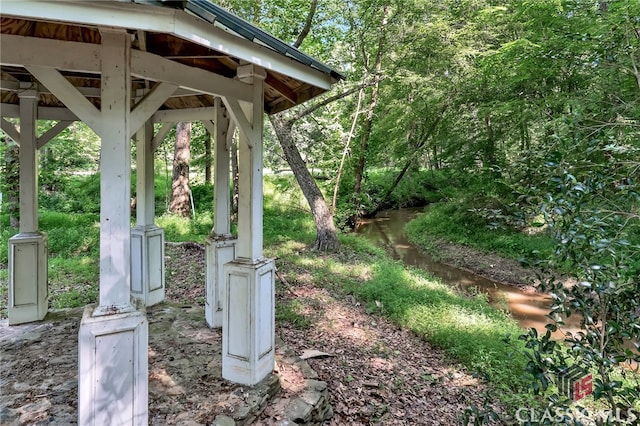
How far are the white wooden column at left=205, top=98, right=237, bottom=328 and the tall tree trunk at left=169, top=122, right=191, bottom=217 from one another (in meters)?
6.83

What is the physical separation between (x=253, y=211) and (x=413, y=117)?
29.7ft

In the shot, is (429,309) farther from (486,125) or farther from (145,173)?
(486,125)

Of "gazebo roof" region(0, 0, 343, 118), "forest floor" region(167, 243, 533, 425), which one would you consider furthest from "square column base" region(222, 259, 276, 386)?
"gazebo roof" region(0, 0, 343, 118)

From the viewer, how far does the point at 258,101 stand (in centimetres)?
293

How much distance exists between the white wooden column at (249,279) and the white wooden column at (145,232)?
1813mm

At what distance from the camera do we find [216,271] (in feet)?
12.5

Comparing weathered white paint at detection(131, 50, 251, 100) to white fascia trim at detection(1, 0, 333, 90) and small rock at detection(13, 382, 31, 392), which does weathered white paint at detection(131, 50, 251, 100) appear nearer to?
white fascia trim at detection(1, 0, 333, 90)

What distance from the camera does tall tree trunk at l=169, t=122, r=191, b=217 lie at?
10067 mm

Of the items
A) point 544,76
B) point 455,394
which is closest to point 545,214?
point 455,394

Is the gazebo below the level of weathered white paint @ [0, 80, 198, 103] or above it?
below

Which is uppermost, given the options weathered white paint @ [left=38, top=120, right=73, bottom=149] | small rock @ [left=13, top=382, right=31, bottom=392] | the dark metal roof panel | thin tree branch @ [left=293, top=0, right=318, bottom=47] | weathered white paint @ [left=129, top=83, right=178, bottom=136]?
thin tree branch @ [left=293, top=0, right=318, bottom=47]

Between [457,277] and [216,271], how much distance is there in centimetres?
660

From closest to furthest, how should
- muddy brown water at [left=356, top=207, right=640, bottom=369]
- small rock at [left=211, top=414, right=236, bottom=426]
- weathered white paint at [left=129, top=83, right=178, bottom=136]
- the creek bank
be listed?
weathered white paint at [left=129, top=83, right=178, bottom=136] < small rock at [left=211, top=414, right=236, bottom=426] < muddy brown water at [left=356, top=207, right=640, bottom=369] < the creek bank

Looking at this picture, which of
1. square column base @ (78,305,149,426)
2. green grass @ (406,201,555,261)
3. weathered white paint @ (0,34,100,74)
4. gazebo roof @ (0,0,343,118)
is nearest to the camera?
gazebo roof @ (0,0,343,118)
